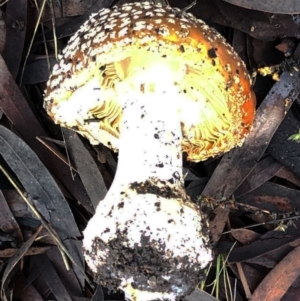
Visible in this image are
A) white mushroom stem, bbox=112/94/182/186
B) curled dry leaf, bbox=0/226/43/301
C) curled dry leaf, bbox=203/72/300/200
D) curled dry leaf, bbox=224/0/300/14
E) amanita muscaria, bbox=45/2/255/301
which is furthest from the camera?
curled dry leaf, bbox=203/72/300/200

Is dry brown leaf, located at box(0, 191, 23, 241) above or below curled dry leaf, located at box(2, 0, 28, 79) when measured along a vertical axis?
below

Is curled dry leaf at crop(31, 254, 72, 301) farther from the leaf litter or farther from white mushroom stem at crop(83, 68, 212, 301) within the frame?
white mushroom stem at crop(83, 68, 212, 301)

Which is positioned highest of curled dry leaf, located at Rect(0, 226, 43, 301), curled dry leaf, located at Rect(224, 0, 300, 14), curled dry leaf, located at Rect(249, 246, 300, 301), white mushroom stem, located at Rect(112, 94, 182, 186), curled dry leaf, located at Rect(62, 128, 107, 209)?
curled dry leaf, located at Rect(224, 0, 300, 14)

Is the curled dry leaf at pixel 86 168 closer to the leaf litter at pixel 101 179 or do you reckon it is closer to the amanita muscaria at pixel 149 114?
the leaf litter at pixel 101 179

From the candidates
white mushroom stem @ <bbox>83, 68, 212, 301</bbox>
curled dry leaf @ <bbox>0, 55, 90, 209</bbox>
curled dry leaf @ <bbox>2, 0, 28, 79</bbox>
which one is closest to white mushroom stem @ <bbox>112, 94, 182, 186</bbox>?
white mushroom stem @ <bbox>83, 68, 212, 301</bbox>

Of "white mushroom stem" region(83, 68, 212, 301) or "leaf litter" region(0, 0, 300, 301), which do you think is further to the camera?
"leaf litter" region(0, 0, 300, 301)

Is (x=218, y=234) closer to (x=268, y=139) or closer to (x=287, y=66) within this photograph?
(x=268, y=139)

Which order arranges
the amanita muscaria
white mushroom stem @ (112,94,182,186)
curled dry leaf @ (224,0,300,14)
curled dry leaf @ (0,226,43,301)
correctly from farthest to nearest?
1. curled dry leaf @ (0,226,43,301)
2. curled dry leaf @ (224,0,300,14)
3. white mushroom stem @ (112,94,182,186)
4. the amanita muscaria

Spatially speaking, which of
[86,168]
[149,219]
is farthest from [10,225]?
[149,219]

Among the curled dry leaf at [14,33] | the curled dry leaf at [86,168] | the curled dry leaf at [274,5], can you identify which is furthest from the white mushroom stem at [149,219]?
the curled dry leaf at [14,33]
